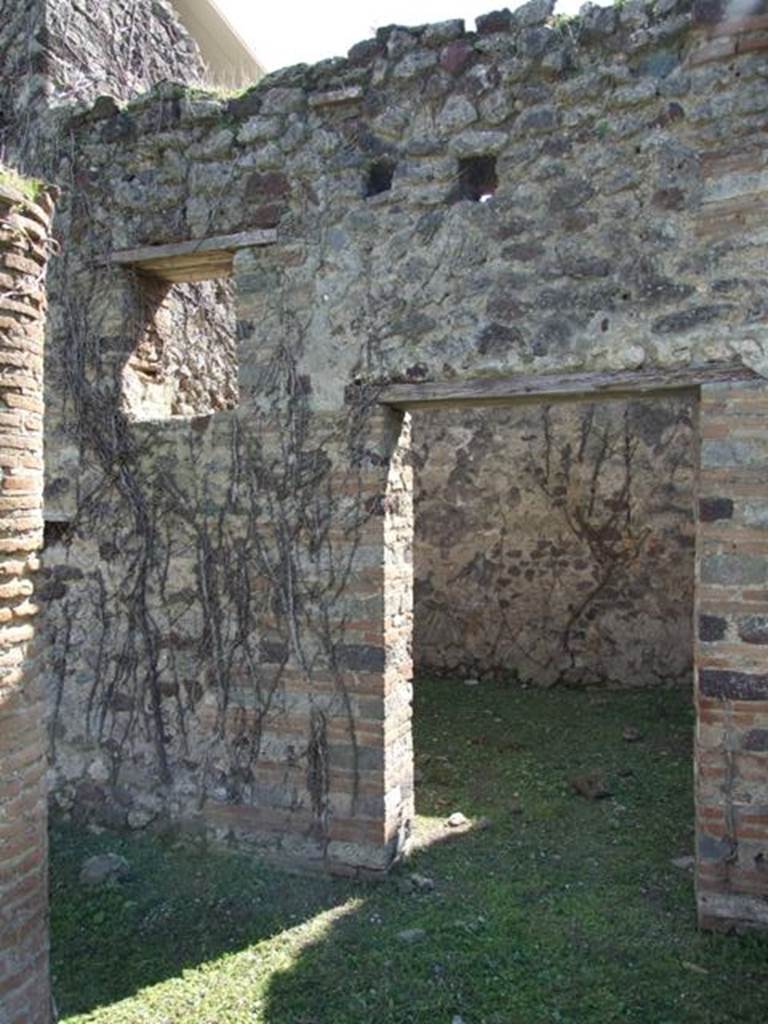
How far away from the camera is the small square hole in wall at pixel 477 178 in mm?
4508

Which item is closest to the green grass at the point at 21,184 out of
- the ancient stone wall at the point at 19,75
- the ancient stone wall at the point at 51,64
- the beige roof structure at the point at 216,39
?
the ancient stone wall at the point at 51,64

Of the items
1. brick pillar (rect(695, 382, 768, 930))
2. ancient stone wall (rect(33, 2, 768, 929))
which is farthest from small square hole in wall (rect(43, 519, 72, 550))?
brick pillar (rect(695, 382, 768, 930))

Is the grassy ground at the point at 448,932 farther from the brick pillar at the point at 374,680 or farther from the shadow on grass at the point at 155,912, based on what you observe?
the brick pillar at the point at 374,680

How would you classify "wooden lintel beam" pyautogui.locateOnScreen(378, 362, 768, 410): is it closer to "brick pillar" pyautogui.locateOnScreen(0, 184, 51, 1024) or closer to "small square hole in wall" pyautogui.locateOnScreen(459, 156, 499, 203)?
"small square hole in wall" pyautogui.locateOnScreen(459, 156, 499, 203)

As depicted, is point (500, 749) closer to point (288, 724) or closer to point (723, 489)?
point (288, 724)

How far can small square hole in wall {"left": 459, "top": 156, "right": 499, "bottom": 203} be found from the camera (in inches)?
177

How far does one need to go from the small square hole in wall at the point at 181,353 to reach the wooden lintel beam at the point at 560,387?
1401 millimetres

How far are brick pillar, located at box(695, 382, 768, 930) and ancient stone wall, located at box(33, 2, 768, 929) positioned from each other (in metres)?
0.42

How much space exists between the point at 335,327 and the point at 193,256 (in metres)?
1.06

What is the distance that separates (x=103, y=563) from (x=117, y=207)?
215 centimetres

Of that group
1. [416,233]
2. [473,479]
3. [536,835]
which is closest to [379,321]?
[416,233]

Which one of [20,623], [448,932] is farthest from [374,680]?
[20,623]

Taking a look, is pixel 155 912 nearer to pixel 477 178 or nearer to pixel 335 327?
pixel 335 327

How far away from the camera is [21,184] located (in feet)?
9.48
